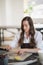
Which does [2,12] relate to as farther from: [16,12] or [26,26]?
[26,26]

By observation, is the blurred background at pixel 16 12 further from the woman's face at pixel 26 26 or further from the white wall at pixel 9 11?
the woman's face at pixel 26 26

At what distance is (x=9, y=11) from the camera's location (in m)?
3.49

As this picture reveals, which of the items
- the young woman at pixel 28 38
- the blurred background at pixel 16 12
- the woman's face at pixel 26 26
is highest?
the blurred background at pixel 16 12

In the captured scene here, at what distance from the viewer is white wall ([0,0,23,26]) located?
3.42m

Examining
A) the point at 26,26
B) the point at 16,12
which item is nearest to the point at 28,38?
the point at 26,26

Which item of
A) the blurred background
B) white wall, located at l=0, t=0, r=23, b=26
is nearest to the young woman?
the blurred background

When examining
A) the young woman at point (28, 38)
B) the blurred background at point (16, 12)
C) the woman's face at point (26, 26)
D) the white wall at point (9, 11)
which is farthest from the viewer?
the white wall at point (9, 11)

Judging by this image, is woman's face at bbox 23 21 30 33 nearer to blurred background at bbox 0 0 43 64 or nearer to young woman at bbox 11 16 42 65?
young woman at bbox 11 16 42 65

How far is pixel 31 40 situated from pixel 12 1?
6.37 ft

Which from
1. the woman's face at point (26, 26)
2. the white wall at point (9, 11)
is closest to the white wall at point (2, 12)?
the white wall at point (9, 11)

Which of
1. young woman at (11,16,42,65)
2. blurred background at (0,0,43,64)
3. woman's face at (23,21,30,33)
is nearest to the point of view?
young woman at (11,16,42,65)

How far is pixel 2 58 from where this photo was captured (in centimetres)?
65

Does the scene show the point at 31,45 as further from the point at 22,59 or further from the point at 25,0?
the point at 25,0

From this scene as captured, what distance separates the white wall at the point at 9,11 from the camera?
3.42 meters
